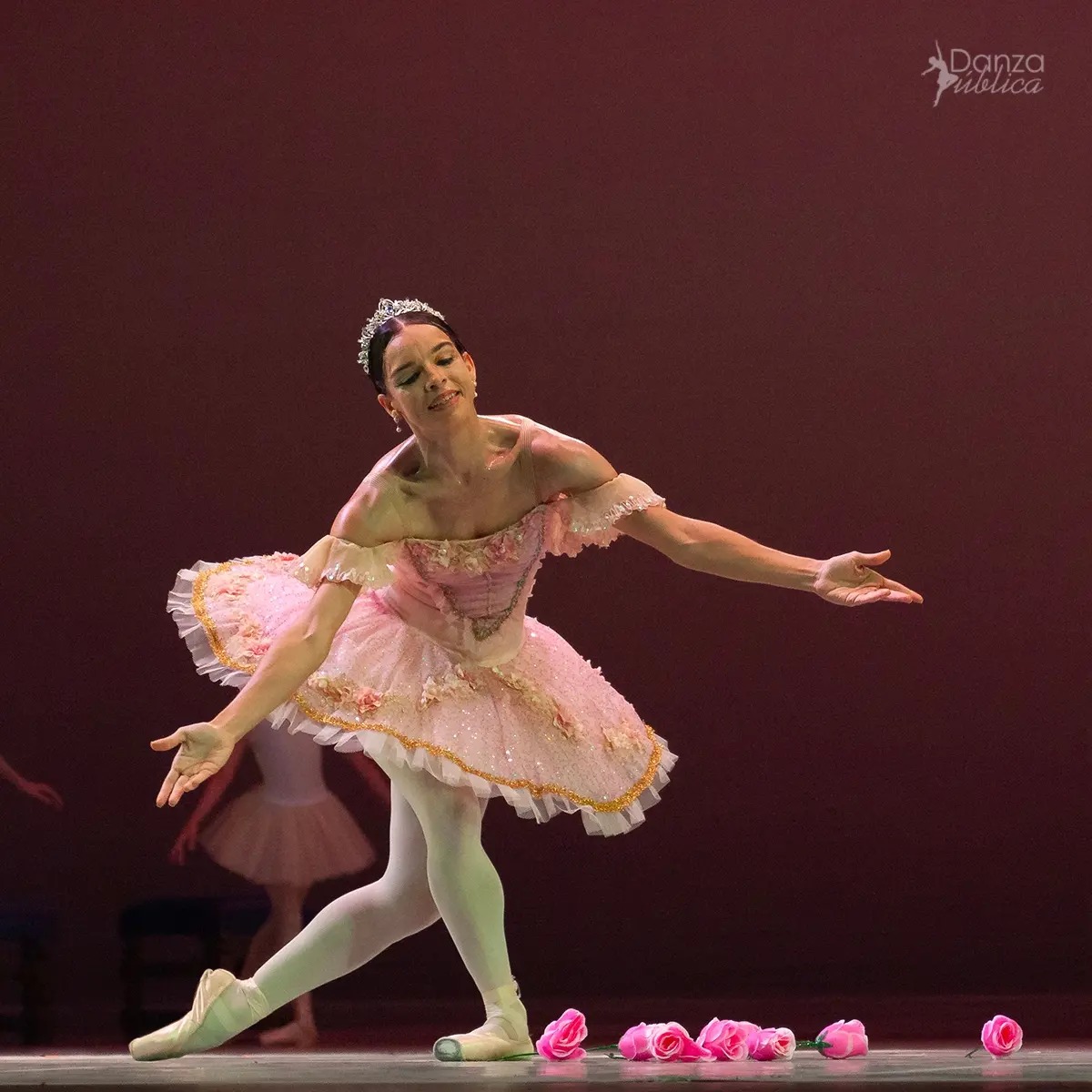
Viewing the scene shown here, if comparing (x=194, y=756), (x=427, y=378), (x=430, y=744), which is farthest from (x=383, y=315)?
(x=194, y=756)

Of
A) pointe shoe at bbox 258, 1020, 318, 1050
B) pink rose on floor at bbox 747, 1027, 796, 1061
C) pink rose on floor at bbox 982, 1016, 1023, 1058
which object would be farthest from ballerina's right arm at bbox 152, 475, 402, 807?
pointe shoe at bbox 258, 1020, 318, 1050

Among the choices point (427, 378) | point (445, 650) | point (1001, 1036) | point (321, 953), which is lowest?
point (1001, 1036)

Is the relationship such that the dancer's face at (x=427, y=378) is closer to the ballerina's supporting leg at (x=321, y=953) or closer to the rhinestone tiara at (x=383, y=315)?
the rhinestone tiara at (x=383, y=315)

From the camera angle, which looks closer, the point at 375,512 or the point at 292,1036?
the point at 375,512

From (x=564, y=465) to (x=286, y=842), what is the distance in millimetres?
1708

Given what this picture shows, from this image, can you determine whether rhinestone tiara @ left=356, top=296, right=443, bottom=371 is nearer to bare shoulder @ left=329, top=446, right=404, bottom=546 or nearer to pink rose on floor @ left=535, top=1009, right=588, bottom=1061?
bare shoulder @ left=329, top=446, right=404, bottom=546

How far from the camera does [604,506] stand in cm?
259

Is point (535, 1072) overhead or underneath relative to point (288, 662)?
underneath

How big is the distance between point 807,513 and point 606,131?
1.00 metres

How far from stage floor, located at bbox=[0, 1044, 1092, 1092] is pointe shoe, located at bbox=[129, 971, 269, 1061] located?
1.3 inches

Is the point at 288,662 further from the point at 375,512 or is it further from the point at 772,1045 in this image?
the point at 772,1045

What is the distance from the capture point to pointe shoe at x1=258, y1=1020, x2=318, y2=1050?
362 cm

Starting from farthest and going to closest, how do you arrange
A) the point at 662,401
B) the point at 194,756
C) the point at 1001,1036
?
the point at 662,401 < the point at 1001,1036 < the point at 194,756

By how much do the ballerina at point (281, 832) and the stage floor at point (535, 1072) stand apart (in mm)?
1121
